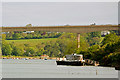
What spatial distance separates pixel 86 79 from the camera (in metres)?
72.0

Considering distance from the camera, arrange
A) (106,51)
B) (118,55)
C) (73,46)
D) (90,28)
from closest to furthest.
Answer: (118,55)
(106,51)
(90,28)
(73,46)

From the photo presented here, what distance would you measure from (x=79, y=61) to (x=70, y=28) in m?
60.9

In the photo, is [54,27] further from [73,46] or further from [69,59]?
[69,59]

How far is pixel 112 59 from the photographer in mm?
100562

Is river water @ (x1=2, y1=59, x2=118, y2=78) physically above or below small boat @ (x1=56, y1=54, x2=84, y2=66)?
below

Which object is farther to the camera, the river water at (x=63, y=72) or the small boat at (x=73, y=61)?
the small boat at (x=73, y=61)

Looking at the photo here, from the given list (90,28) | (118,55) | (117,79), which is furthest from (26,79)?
(90,28)

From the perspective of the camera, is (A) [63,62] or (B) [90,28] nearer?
(A) [63,62]

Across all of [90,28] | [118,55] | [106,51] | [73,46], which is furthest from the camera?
[73,46]

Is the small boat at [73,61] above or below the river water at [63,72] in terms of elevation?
above

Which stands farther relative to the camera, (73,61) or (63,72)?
(73,61)

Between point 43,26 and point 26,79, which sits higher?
point 43,26

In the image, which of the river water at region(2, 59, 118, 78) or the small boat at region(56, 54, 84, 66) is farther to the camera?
the small boat at region(56, 54, 84, 66)

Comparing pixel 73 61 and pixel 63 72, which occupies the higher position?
pixel 73 61
